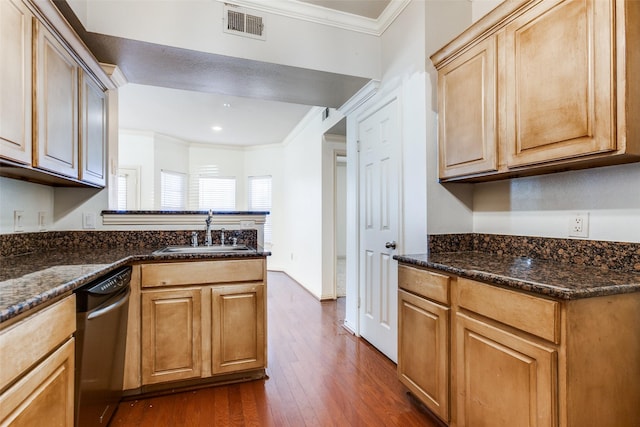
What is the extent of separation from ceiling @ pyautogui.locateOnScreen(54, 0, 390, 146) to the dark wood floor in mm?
2236

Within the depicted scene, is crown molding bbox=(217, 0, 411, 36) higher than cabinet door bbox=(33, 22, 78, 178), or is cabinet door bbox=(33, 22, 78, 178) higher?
crown molding bbox=(217, 0, 411, 36)

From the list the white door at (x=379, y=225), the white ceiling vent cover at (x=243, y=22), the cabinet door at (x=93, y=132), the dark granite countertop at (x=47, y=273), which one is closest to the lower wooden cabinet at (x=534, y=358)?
the white door at (x=379, y=225)

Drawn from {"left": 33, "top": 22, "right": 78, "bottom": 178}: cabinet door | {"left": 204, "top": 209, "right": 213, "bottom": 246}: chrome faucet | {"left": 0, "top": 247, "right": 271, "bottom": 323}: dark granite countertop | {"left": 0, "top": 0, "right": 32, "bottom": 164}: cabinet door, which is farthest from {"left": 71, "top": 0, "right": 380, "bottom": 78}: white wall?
{"left": 0, "top": 247, "right": 271, "bottom": 323}: dark granite countertop

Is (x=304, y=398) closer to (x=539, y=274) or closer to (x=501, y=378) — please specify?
(x=501, y=378)

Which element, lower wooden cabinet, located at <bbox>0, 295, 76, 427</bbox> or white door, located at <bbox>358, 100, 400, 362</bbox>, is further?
white door, located at <bbox>358, 100, 400, 362</bbox>

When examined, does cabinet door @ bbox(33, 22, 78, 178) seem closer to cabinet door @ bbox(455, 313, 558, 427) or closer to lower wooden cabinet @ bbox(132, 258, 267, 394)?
lower wooden cabinet @ bbox(132, 258, 267, 394)

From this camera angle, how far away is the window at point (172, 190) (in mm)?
5695

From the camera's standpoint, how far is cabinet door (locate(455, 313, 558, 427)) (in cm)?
110

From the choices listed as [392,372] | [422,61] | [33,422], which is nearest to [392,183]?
[422,61]

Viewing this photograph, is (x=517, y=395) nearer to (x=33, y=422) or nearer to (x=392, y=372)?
(x=392, y=372)

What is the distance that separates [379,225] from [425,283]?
1012 mm

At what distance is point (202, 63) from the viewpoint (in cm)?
228

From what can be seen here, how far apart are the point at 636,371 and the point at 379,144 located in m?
1.98

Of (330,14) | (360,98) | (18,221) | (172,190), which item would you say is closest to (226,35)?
(330,14)
